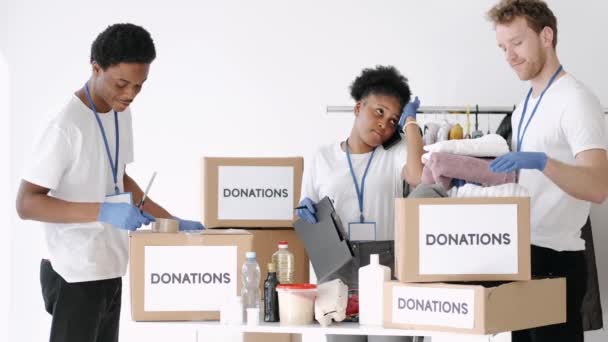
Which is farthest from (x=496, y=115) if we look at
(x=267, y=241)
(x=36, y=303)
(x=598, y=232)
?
(x=36, y=303)

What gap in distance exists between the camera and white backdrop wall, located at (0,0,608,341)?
4008 mm

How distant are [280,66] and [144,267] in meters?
1.94

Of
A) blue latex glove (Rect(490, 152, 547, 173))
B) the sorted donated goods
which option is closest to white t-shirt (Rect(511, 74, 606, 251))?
blue latex glove (Rect(490, 152, 547, 173))

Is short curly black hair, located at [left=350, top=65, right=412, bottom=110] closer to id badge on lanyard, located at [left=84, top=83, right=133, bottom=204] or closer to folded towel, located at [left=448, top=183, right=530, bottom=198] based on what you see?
folded towel, located at [left=448, top=183, right=530, bottom=198]

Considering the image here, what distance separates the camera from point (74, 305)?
2.52 m

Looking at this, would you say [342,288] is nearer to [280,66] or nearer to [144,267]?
[144,267]

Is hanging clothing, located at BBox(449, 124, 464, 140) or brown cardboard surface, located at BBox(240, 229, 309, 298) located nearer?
brown cardboard surface, located at BBox(240, 229, 309, 298)

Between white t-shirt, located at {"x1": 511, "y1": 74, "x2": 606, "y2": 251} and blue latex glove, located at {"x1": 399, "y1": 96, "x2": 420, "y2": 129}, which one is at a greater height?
blue latex glove, located at {"x1": 399, "y1": 96, "x2": 420, "y2": 129}

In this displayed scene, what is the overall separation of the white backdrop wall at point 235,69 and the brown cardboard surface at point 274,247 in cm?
98

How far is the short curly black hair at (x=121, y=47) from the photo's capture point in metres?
2.59

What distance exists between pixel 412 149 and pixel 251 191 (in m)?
0.66

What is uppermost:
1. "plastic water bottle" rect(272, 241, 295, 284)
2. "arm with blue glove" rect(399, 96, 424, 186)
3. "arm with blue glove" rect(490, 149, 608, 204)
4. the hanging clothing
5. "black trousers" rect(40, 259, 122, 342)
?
the hanging clothing

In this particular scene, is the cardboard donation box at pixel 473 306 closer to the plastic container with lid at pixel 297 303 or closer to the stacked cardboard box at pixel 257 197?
the plastic container with lid at pixel 297 303

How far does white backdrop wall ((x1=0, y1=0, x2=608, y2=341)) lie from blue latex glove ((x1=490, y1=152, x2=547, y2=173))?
60.4 inches
